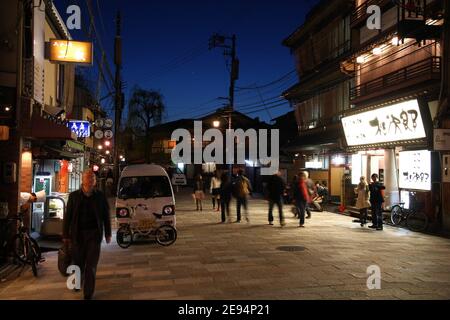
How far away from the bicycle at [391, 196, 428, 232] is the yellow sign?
41.5 ft

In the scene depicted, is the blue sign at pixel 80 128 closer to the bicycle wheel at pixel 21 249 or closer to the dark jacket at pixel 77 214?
the bicycle wheel at pixel 21 249

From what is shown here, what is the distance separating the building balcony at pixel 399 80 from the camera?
15133 millimetres

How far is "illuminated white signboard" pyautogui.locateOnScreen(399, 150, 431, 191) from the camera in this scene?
49.5 feet

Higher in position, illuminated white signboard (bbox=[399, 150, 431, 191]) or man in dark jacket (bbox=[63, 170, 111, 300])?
illuminated white signboard (bbox=[399, 150, 431, 191])

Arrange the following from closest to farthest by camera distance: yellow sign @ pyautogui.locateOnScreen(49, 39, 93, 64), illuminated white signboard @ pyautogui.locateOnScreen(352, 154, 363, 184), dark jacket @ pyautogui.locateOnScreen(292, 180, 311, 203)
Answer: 1. yellow sign @ pyautogui.locateOnScreen(49, 39, 93, 64)
2. dark jacket @ pyautogui.locateOnScreen(292, 180, 311, 203)
3. illuminated white signboard @ pyautogui.locateOnScreen(352, 154, 363, 184)

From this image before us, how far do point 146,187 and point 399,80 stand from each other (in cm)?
1129

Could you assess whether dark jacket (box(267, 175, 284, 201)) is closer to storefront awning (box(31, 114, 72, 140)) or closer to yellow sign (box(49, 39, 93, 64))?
storefront awning (box(31, 114, 72, 140))

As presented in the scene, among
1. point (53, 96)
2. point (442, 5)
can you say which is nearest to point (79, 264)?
point (53, 96)

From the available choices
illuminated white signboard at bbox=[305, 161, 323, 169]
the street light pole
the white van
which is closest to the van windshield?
the white van

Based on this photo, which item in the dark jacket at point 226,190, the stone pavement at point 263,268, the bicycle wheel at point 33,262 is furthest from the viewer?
the dark jacket at point 226,190

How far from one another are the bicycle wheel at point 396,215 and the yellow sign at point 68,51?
12.6 meters

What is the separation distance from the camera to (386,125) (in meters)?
17.4

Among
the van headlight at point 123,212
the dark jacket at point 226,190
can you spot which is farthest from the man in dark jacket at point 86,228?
the dark jacket at point 226,190

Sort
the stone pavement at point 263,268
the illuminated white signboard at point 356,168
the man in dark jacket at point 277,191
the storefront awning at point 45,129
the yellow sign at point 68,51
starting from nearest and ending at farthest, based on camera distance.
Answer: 1. the stone pavement at point 263,268
2. the storefront awning at point 45,129
3. the yellow sign at point 68,51
4. the man in dark jacket at point 277,191
5. the illuminated white signboard at point 356,168
